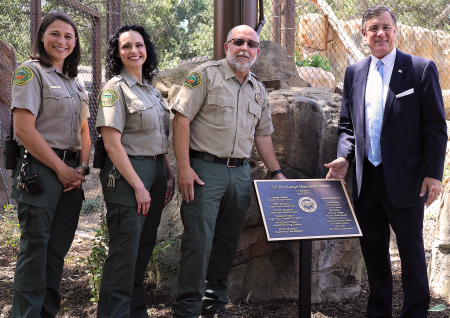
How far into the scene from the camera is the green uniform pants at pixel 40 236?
254 centimetres

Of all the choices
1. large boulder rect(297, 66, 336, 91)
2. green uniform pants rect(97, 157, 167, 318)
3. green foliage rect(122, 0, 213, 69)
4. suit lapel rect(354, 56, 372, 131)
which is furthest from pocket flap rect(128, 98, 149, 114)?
green foliage rect(122, 0, 213, 69)

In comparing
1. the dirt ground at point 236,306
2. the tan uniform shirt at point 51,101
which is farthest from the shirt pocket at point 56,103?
the dirt ground at point 236,306

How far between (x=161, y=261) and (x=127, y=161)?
1.25m

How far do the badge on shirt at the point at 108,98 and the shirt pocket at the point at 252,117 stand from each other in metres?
0.90

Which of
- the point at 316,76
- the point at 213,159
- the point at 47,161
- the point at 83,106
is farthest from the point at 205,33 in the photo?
the point at 47,161

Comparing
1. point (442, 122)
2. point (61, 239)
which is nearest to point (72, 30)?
point (61, 239)

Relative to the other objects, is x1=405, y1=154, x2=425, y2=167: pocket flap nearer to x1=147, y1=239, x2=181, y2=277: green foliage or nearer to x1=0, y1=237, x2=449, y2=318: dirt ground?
x1=0, y1=237, x2=449, y2=318: dirt ground

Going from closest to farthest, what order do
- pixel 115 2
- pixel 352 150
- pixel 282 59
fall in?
pixel 352 150
pixel 282 59
pixel 115 2

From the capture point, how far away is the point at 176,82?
4.36m

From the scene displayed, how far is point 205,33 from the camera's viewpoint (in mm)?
13594

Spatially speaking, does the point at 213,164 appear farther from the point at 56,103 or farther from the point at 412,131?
the point at 412,131

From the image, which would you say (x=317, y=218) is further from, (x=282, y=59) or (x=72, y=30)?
(x=282, y=59)

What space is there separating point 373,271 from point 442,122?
1.16 meters

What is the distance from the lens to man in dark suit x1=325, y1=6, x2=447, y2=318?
2.83 m
